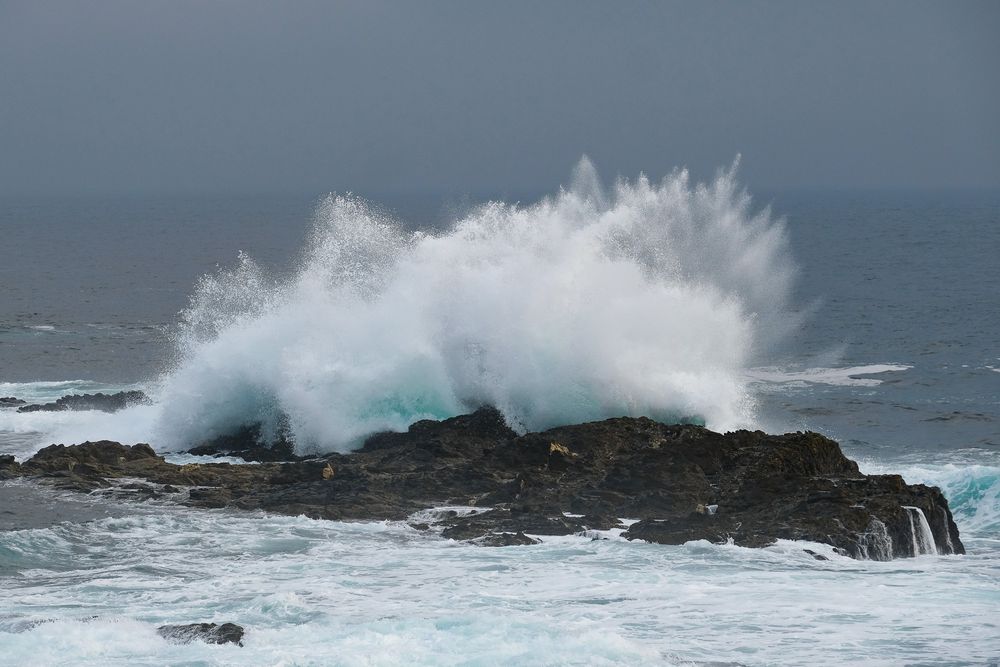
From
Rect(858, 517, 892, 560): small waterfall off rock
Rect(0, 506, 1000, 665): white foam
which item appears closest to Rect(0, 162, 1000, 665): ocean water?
Rect(0, 506, 1000, 665): white foam

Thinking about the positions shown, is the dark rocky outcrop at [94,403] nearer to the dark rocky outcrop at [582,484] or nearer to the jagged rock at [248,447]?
the jagged rock at [248,447]

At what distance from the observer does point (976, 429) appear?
3148 centimetres

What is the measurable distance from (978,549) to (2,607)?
13.7 metres

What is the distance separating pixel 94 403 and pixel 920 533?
19.2 metres

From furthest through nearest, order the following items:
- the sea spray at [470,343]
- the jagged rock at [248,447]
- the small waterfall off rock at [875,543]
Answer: the sea spray at [470,343], the jagged rock at [248,447], the small waterfall off rock at [875,543]

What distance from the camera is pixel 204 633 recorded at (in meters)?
15.4

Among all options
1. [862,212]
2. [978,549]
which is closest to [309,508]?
[978,549]

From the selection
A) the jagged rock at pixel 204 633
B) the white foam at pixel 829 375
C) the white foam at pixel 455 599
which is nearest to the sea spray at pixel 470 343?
the white foam at pixel 455 599

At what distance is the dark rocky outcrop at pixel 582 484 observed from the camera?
1953cm

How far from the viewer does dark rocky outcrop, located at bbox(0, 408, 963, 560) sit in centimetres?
1953

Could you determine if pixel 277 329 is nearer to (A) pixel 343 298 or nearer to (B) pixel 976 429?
(A) pixel 343 298

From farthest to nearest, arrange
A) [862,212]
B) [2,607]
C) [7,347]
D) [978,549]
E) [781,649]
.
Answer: [862,212], [7,347], [978,549], [2,607], [781,649]

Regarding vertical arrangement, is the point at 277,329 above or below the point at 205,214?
below

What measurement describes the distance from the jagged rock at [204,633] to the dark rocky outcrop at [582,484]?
4943mm
